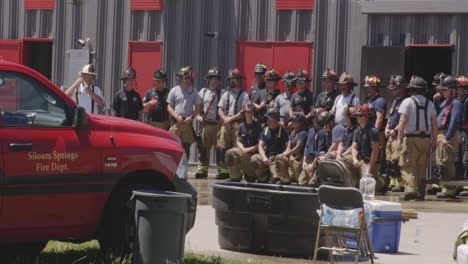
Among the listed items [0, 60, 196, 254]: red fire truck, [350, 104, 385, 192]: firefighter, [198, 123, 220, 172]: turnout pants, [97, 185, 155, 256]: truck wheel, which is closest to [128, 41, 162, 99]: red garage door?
[198, 123, 220, 172]: turnout pants

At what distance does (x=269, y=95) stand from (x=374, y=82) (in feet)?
7.51

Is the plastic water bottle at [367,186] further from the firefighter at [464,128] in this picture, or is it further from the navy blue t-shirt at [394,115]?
the navy blue t-shirt at [394,115]

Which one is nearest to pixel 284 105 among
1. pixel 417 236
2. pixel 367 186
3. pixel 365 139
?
pixel 365 139

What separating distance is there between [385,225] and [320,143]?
6.58m

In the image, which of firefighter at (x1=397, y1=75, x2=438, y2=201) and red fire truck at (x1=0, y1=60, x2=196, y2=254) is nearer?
red fire truck at (x1=0, y1=60, x2=196, y2=254)

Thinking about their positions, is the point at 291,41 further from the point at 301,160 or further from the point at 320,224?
the point at 320,224

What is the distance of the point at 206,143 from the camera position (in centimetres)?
2208

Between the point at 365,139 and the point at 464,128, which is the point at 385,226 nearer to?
the point at 365,139

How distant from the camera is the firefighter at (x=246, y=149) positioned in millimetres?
20453

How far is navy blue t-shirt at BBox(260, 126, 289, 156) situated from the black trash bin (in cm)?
994

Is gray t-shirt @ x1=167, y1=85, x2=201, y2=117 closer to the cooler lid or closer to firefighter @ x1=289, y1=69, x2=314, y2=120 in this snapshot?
firefighter @ x1=289, y1=69, x2=314, y2=120

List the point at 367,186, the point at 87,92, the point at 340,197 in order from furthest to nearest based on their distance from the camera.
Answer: the point at 87,92, the point at 367,186, the point at 340,197

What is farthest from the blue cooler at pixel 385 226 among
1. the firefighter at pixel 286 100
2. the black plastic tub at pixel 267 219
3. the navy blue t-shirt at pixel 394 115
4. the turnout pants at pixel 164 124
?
the turnout pants at pixel 164 124

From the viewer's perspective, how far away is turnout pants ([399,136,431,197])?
18.3m
